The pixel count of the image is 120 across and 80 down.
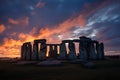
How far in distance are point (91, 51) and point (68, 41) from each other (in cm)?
519

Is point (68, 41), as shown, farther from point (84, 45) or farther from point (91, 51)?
A: point (91, 51)

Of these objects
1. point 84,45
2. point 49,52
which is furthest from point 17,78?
point 49,52

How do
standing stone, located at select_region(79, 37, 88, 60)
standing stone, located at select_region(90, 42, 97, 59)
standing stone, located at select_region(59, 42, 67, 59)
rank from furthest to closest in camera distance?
standing stone, located at select_region(90, 42, 97, 59) < standing stone, located at select_region(79, 37, 88, 60) < standing stone, located at select_region(59, 42, 67, 59)

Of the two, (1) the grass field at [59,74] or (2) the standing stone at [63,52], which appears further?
(2) the standing stone at [63,52]

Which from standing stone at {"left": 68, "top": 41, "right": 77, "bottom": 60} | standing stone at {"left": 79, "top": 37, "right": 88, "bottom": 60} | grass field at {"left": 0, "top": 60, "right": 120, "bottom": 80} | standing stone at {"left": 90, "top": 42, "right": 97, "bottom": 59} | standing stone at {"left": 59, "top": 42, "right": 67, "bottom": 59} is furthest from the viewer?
standing stone at {"left": 90, "top": 42, "right": 97, "bottom": 59}

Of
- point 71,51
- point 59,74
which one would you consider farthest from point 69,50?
point 59,74

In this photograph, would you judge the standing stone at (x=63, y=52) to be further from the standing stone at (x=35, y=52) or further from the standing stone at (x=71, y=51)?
the standing stone at (x=35, y=52)

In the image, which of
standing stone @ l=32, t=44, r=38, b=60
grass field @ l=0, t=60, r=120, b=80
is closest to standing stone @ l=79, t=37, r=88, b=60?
standing stone @ l=32, t=44, r=38, b=60

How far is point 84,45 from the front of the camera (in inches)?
1083

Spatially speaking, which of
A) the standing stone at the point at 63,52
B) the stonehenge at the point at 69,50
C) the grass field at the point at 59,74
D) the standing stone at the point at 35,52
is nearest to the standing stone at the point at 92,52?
the stonehenge at the point at 69,50

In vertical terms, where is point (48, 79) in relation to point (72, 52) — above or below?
below

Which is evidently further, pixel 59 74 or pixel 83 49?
pixel 83 49

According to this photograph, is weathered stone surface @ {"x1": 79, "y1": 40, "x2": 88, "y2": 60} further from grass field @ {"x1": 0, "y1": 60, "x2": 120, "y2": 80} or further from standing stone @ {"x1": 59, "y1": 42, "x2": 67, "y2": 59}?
grass field @ {"x1": 0, "y1": 60, "x2": 120, "y2": 80}

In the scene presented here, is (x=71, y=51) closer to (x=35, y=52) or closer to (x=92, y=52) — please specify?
(x=92, y=52)
